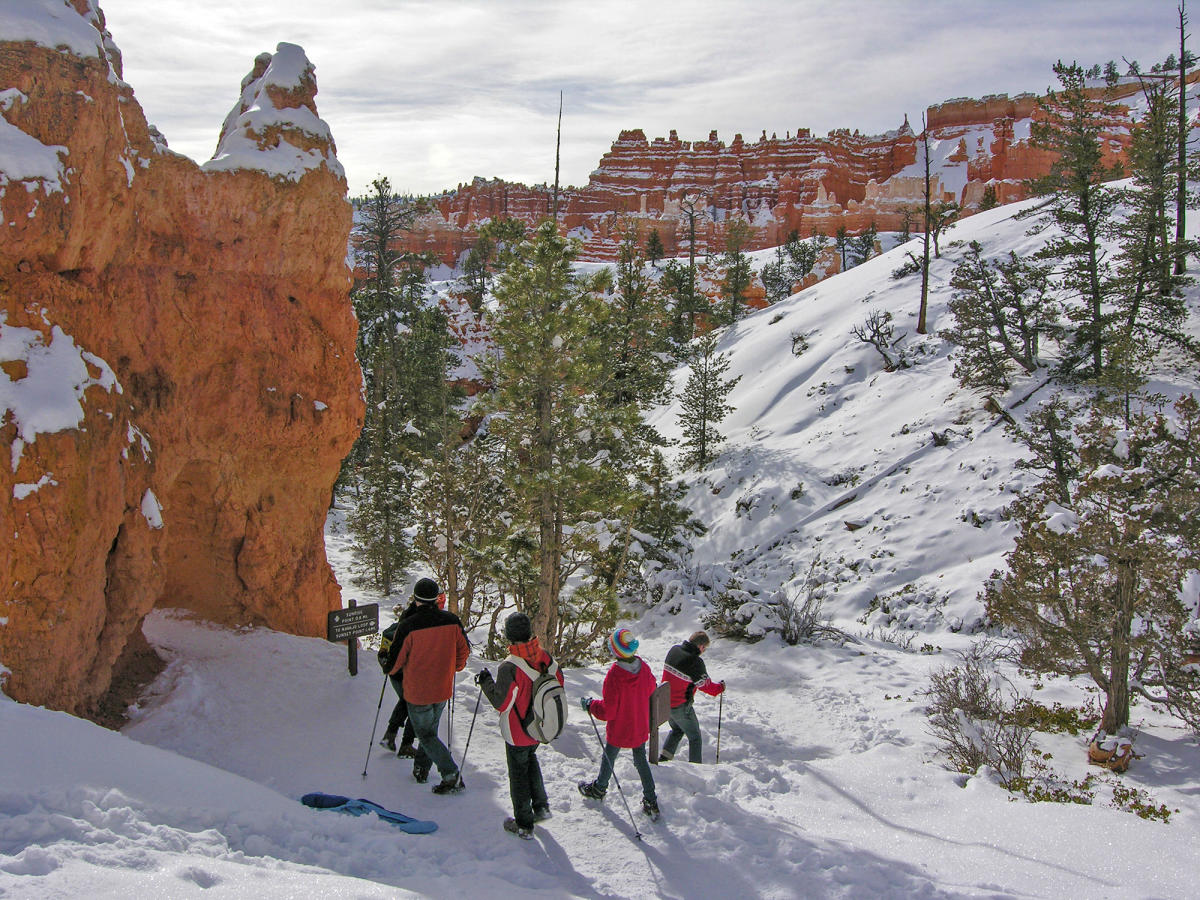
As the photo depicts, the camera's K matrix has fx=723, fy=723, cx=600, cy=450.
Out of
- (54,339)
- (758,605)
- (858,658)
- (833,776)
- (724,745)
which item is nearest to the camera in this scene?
(54,339)

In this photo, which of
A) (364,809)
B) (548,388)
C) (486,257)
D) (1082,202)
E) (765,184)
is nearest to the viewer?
(364,809)

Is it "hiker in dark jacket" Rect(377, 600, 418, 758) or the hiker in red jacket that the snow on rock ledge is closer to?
"hiker in dark jacket" Rect(377, 600, 418, 758)

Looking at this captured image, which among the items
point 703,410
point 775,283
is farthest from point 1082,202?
point 775,283

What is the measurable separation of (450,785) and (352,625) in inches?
115

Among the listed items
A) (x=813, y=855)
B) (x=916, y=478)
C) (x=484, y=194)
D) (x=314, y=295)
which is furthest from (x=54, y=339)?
(x=484, y=194)

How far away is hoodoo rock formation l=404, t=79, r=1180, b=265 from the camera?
77.1 metres

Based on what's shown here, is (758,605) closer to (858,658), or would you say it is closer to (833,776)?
(858,658)

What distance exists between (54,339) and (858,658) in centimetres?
1160

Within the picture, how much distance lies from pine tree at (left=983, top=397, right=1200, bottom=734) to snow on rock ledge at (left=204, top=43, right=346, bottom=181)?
10.1 meters

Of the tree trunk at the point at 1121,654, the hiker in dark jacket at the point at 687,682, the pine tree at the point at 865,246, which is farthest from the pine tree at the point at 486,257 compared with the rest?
the pine tree at the point at 865,246

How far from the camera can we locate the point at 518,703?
204 inches

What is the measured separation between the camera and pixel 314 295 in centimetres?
966

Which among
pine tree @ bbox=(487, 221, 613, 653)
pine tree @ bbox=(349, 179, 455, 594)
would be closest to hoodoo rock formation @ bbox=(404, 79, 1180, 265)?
pine tree @ bbox=(349, 179, 455, 594)

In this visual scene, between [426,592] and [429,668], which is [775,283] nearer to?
[426,592]
